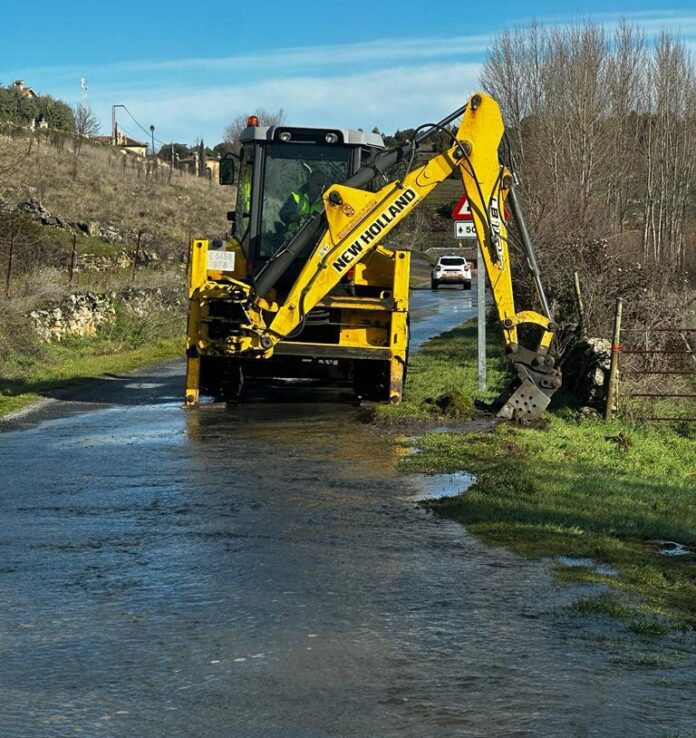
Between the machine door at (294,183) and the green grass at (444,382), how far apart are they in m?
2.93

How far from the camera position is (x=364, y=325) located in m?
17.2

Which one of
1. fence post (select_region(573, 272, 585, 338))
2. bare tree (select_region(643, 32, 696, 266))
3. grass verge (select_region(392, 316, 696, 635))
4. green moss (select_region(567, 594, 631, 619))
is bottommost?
green moss (select_region(567, 594, 631, 619))

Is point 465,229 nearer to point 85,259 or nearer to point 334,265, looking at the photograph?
point 334,265

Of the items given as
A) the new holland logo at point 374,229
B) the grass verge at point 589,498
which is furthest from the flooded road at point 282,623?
the new holland logo at point 374,229

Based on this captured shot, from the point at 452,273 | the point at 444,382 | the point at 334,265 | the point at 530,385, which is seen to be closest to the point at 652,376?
the point at 530,385

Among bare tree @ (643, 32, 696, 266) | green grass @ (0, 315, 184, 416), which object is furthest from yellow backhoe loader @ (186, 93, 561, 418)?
bare tree @ (643, 32, 696, 266)

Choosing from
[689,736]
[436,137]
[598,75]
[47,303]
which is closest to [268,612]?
[689,736]

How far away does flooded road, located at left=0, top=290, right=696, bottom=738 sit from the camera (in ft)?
18.2

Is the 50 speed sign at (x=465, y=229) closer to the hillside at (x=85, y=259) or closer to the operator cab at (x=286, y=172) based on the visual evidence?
the operator cab at (x=286, y=172)

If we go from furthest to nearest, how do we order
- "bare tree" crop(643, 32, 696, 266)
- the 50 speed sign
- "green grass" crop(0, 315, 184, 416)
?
"bare tree" crop(643, 32, 696, 266), "green grass" crop(0, 315, 184, 416), the 50 speed sign

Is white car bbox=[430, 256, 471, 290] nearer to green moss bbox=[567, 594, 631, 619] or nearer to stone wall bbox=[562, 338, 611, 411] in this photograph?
stone wall bbox=[562, 338, 611, 411]

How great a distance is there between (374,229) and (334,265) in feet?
2.31

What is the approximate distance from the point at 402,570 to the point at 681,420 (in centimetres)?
999

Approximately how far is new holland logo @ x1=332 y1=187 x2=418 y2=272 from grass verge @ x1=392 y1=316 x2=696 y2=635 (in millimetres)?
2005
